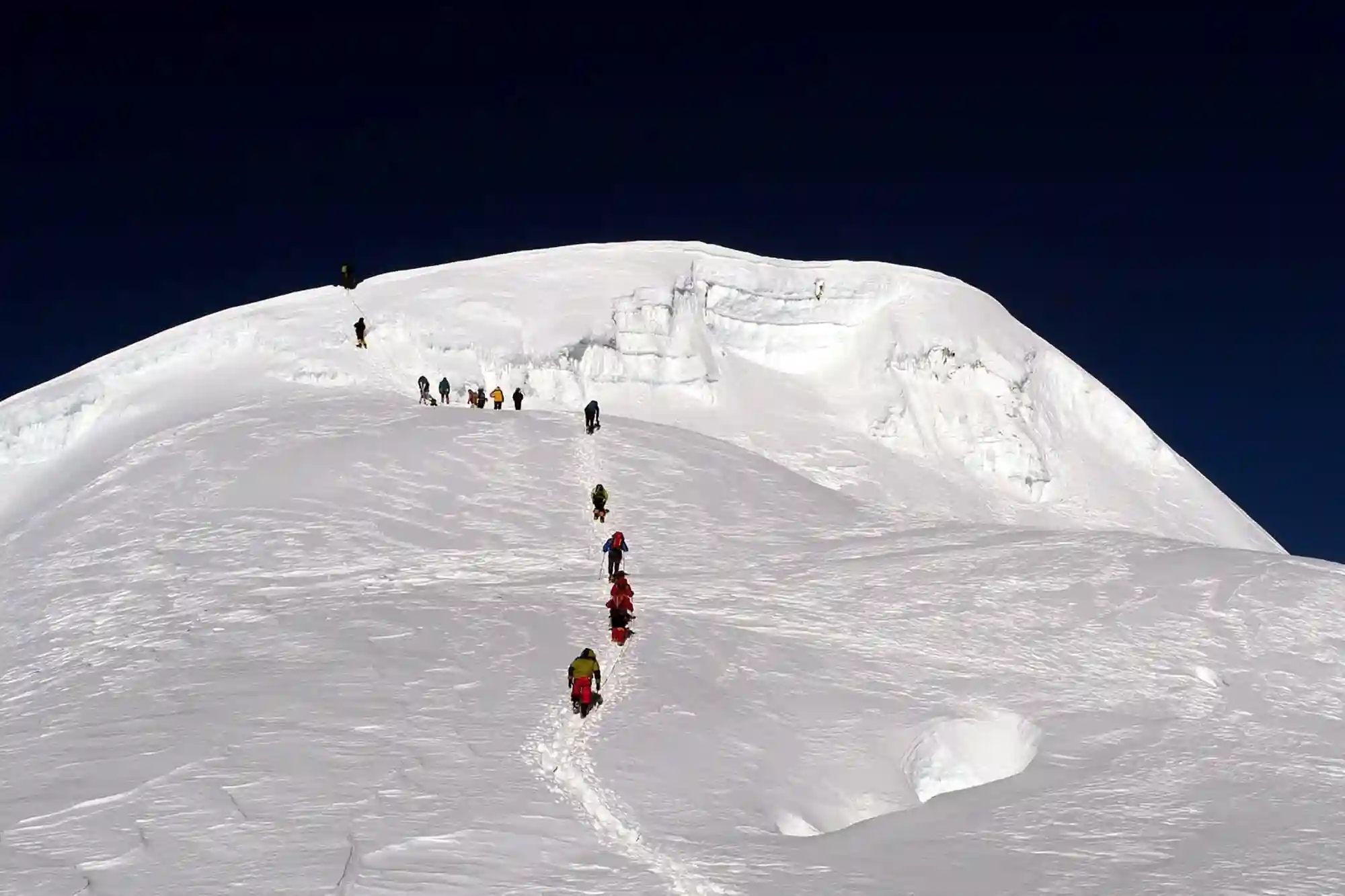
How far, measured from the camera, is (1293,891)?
11078mm

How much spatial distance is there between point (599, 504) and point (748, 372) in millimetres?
24300

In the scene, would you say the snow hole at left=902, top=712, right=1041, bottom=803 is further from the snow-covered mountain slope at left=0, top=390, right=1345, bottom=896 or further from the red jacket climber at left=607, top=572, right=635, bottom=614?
the red jacket climber at left=607, top=572, right=635, bottom=614

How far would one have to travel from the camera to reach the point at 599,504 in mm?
27703

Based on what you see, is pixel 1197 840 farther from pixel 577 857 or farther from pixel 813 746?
pixel 577 857

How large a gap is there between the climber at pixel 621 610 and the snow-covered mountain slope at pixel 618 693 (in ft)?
1.65

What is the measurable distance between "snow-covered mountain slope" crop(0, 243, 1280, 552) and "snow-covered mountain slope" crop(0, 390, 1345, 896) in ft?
29.0

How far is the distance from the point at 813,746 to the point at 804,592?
7.81 m

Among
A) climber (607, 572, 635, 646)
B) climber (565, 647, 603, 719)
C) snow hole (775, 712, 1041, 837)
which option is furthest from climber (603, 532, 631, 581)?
snow hole (775, 712, 1041, 837)

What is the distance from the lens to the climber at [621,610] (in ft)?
63.1

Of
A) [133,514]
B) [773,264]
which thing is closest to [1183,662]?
[133,514]

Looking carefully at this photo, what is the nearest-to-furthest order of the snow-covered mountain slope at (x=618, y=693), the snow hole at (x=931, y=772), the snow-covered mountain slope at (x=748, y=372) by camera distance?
1. the snow-covered mountain slope at (x=618, y=693)
2. the snow hole at (x=931, y=772)
3. the snow-covered mountain slope at (x=748, y=372)

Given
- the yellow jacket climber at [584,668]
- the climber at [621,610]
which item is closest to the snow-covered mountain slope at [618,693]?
the climber at [621,610]

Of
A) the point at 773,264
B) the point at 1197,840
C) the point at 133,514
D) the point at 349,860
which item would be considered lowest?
the point at 1197,840

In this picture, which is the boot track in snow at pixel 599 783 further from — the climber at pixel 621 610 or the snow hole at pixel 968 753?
the snow hole at pixel 968 753
